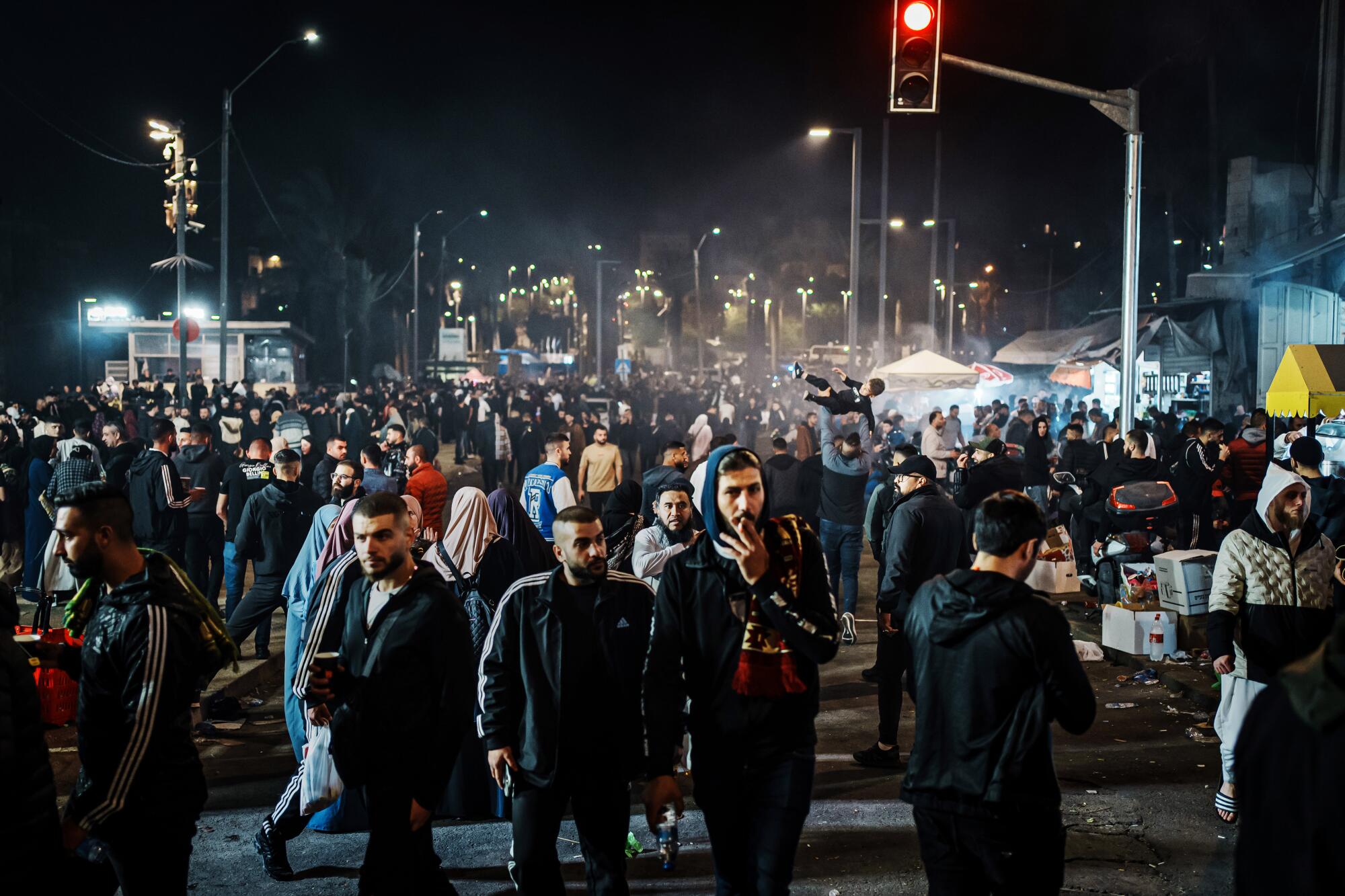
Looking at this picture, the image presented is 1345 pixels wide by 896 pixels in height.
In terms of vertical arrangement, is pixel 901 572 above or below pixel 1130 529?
above

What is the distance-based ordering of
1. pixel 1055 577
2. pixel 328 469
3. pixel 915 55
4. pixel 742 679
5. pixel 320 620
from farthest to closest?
1. pixel 1055 577
2. pixel 328 469
3. pixel 915 55
4. pixel 320 620
5. pixel 742 679

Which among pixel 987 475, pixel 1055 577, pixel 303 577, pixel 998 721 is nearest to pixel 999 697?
pixel 998 721

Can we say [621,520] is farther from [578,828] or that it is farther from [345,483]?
[578,828]

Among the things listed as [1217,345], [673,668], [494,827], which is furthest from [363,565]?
[1217,345]

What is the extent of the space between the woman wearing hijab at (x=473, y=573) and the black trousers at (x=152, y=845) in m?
2.25

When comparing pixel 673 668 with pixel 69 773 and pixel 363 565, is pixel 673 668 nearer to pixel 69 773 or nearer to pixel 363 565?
Result: pixel 363 565

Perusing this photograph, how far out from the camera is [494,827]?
613cm

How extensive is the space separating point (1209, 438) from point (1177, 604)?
4494 mm

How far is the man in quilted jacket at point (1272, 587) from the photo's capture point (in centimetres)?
574

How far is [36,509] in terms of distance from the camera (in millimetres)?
12352

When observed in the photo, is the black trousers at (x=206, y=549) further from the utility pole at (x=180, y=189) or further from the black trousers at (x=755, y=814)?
the utility pole at (x=180, y=189)

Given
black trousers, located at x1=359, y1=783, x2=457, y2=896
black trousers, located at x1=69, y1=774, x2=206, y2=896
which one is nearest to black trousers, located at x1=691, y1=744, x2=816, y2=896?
black trousers, located at x1=359, y1=783, x2=457, y2=896

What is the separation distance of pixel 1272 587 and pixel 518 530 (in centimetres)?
391

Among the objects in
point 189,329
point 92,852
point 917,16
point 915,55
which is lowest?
point 92,852
